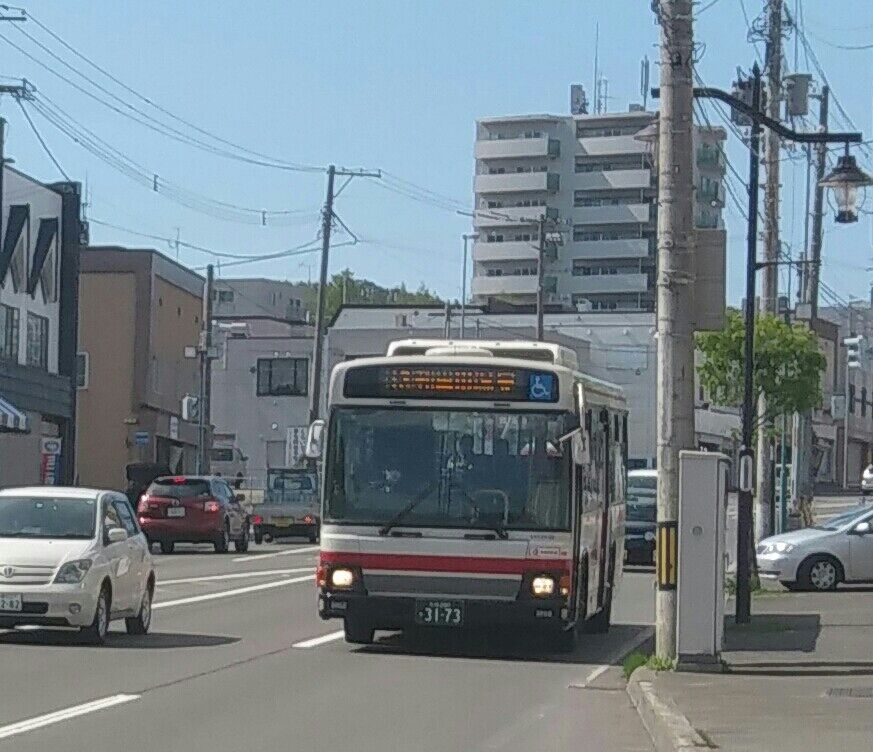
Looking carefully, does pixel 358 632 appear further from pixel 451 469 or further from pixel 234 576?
pixel 234 576

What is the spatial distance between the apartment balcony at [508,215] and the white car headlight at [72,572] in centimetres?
10986

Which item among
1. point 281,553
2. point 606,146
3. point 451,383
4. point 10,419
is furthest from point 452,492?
point 606,146

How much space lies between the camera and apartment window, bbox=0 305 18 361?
50.0 metres

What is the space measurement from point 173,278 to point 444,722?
177ft

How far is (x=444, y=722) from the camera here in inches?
521

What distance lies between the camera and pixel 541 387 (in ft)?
58.0

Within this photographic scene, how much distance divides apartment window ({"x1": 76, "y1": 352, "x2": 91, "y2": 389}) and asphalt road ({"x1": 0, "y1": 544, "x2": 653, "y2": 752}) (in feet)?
128

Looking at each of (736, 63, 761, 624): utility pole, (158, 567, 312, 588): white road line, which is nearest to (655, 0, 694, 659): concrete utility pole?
(736, 63, 761, 624): utility pole

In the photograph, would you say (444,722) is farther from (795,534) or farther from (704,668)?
(795,534)

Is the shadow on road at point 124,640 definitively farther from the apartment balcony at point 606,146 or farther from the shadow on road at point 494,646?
the apartment balcony at point 606,146

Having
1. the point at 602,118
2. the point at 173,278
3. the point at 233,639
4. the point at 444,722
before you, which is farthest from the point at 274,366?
the point at 444,722

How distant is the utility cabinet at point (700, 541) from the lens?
15.9 m

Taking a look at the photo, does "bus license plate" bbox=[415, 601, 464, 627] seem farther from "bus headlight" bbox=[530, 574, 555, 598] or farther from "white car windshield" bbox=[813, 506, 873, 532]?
"white car windshield" bbox=[813, 506, 873, 532]

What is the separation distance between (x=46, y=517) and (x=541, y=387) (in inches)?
206
